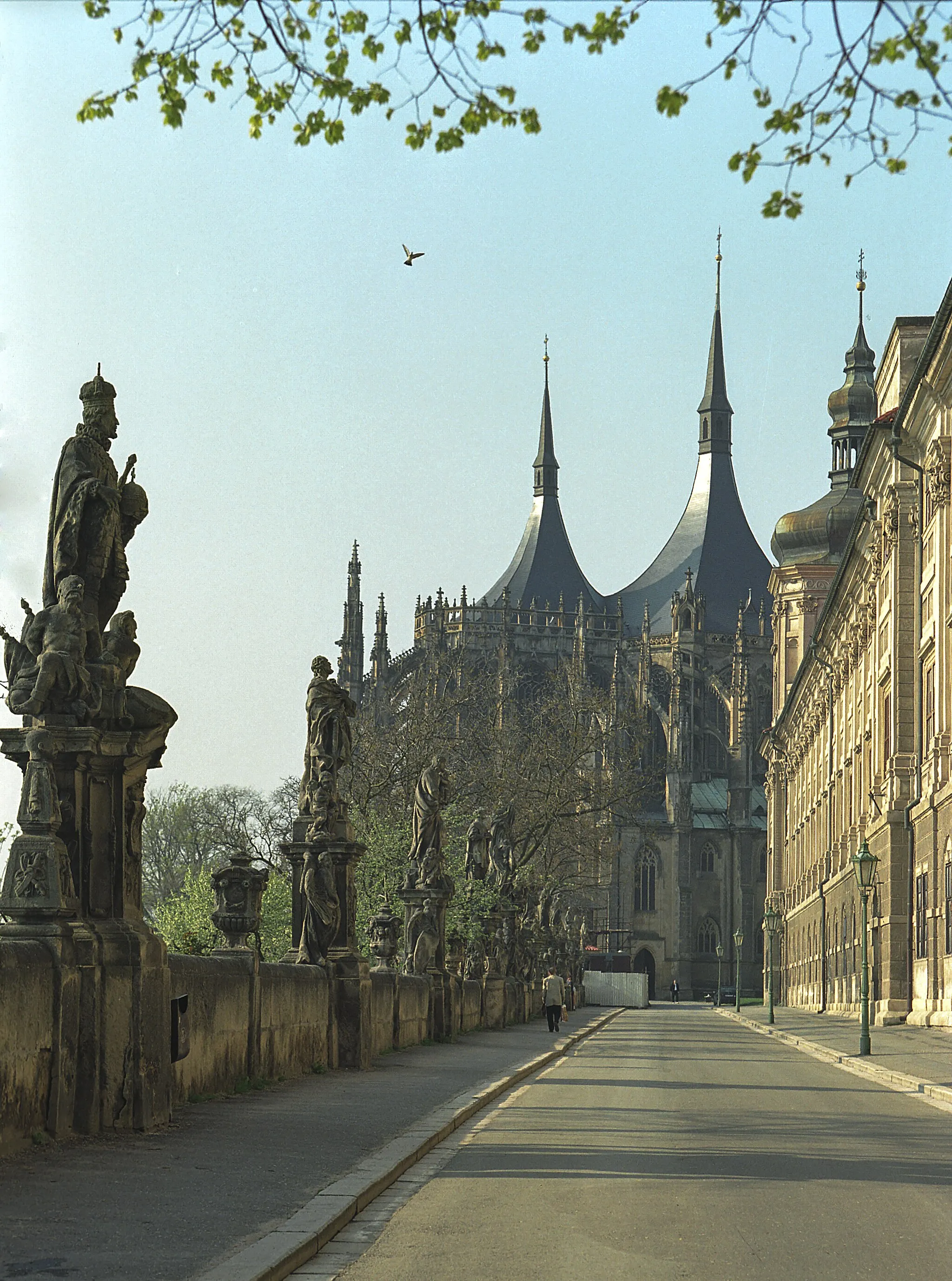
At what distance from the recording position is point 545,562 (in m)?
138

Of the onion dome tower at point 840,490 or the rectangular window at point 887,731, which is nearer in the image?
the rectangular window at point 887,731

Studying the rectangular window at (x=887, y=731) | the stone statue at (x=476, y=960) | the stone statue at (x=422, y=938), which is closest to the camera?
the stone statue at (x=422, y=938)

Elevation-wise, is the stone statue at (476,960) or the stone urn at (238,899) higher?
the stone urn at (238,899)

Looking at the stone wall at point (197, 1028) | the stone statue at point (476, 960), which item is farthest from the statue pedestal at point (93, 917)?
the stone statue at point (476, 960)

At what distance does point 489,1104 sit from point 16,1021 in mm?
7578

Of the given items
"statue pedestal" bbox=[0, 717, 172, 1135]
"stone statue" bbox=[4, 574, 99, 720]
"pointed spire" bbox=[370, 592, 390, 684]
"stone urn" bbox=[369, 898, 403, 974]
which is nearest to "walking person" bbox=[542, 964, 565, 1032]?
"stone urn" bbox=[369, 898, 403, 974]

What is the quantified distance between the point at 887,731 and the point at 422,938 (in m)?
21.7

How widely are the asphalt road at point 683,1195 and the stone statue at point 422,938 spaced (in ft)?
36.2

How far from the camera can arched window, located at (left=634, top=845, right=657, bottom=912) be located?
12194 cm

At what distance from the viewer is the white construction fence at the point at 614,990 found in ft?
284

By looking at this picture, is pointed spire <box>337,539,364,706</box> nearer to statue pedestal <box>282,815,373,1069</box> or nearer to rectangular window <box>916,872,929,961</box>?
rectangular window <box>916,872,929,961</box>

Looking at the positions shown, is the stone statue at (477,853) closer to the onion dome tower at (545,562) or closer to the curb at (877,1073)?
the curb at (877,1073)

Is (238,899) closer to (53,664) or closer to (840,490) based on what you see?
(53,664)

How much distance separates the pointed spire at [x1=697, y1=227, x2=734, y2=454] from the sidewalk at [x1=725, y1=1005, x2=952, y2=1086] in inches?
3504
